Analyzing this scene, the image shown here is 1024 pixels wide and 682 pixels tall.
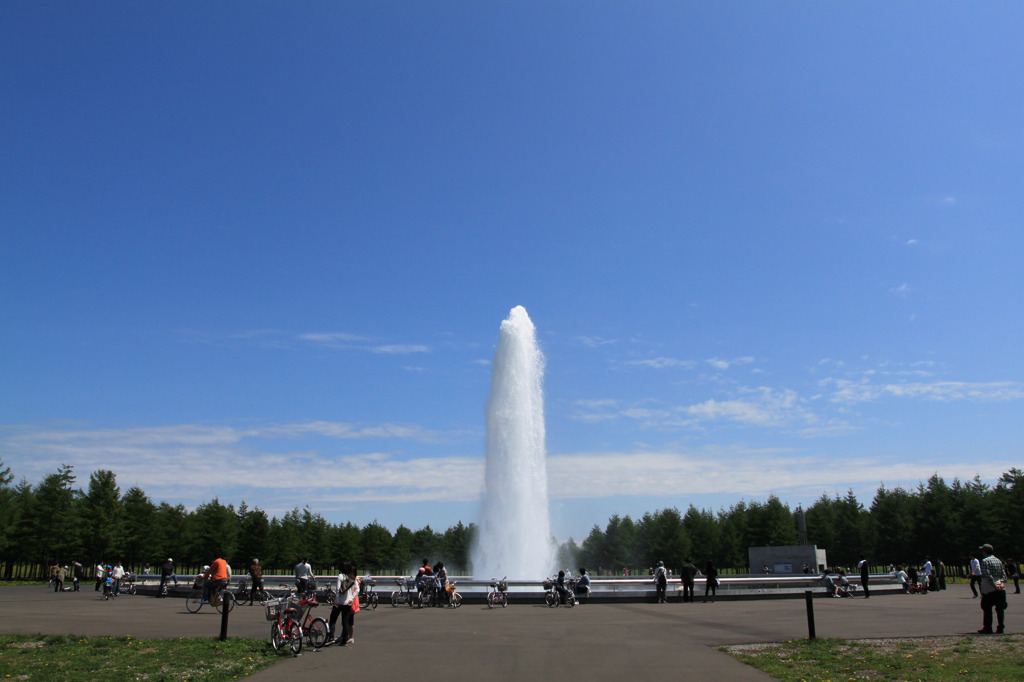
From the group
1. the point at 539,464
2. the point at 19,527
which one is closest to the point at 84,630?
the point at 539,464

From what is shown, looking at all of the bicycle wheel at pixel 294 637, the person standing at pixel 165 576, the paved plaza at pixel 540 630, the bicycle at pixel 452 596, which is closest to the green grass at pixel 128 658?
the bicycle wheel at pixel 294 637

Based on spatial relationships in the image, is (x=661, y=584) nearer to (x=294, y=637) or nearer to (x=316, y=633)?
(x=316, y=633)

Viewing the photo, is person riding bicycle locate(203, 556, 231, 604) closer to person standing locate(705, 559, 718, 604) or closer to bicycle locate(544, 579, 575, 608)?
bicycle locate(544, 579, 575, 608)

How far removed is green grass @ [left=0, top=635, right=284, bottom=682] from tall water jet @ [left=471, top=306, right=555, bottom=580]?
2419 centimetres

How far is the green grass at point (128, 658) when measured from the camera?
1170 cm

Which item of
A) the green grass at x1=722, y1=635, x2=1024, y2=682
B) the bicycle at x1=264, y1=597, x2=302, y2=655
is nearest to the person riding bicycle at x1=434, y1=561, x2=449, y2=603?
the bicycle at x1=264, y1=597, x2=302, y2=655

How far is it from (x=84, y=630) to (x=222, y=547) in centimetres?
6627

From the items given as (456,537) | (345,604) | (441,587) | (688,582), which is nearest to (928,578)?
(688,582)

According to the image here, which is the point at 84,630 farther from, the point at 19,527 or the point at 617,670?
the point at 19,527

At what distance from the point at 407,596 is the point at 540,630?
12.1 metres

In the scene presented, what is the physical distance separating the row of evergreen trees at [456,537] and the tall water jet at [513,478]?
41.1ft

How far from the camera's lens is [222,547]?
255 ft

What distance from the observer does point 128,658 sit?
43.2 feet

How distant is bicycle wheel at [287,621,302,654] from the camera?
46.5ft
